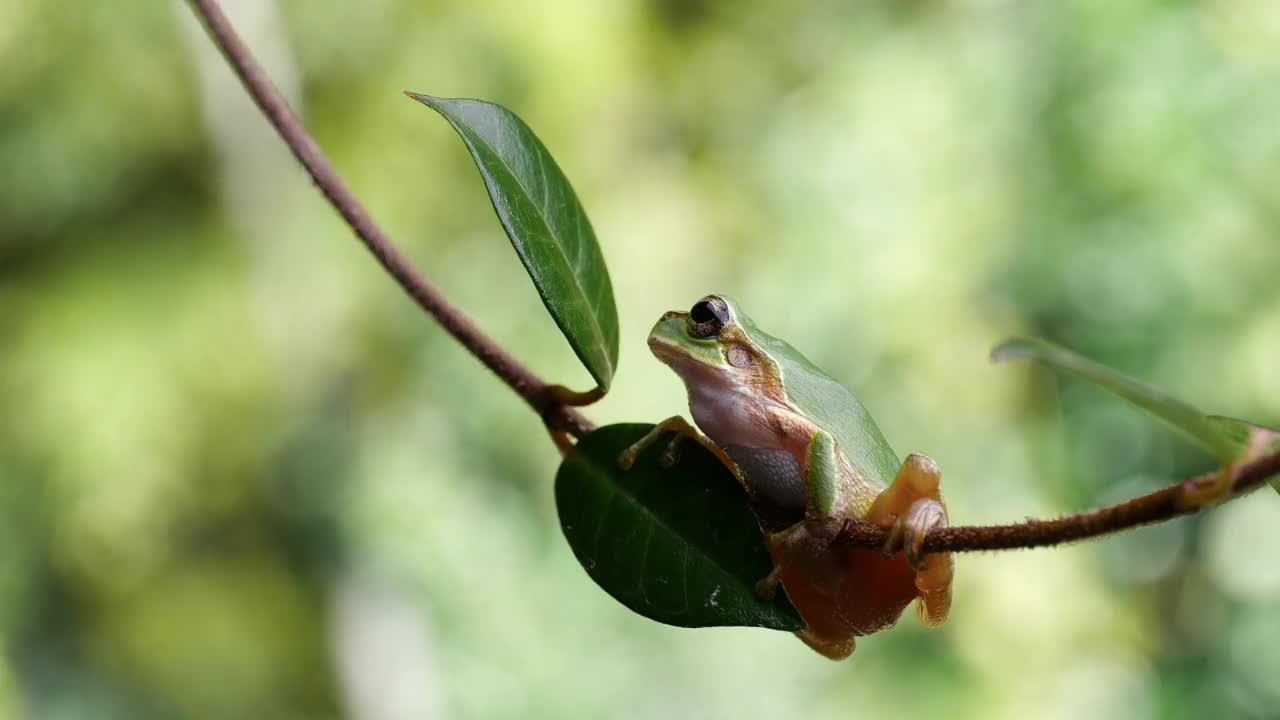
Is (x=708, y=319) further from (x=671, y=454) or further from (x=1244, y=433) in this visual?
(x=1244, y=433)


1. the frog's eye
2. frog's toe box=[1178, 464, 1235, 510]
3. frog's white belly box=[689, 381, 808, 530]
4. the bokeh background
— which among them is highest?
frog's toe box=[1178, 464, 1235, 510]

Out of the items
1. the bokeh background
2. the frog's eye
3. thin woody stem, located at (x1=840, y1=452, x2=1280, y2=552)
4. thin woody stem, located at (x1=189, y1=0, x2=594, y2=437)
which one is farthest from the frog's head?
the bokeh background

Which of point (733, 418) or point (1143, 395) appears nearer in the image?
point (1143, 395)

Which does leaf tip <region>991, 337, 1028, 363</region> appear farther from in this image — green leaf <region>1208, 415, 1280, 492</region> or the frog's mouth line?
the frog's mouth line

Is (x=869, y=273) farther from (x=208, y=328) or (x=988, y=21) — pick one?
(x=208, y=328)

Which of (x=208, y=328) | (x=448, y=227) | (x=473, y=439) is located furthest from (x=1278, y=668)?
(x=208, y=328)

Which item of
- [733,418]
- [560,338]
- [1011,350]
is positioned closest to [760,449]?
[733,418]

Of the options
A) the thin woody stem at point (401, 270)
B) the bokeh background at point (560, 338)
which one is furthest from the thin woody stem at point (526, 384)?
the bokeh background at point (560, 338)

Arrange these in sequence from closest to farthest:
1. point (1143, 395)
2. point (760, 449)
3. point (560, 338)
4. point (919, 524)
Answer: point (1143, 395)
point (919, 524)
point (760, 449)
point (560, 338)
